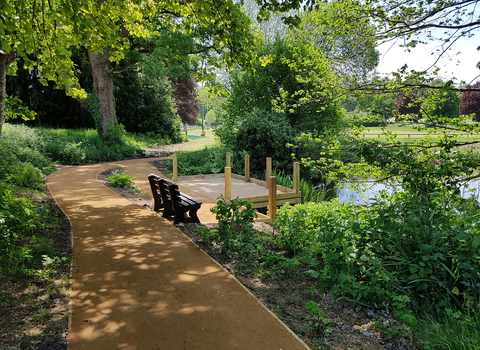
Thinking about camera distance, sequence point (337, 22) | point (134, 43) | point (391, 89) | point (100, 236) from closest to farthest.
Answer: point (391, 89) → point (337, 22) → point (100, 236) → point (134, 43)

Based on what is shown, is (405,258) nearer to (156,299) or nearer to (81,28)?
(156,299)

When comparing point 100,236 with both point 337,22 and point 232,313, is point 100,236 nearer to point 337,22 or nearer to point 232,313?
point 232,313

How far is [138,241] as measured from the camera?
20.0 ft

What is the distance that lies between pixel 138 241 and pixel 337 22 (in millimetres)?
5085

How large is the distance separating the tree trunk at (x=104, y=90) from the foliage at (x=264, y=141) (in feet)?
30.6

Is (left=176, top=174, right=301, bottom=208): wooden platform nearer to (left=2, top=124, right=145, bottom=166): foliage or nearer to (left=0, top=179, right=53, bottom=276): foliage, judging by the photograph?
(left=0, top=179, right=53, bottom=276): foliage

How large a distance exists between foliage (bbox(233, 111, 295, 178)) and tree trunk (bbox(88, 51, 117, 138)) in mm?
9322

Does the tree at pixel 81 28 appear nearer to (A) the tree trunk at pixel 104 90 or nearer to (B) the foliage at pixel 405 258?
(B) the foliage at pixel 405 258

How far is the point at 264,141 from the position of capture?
1574cm

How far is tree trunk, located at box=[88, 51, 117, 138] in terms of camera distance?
19.9 meters

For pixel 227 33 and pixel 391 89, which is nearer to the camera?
pixel 391 89

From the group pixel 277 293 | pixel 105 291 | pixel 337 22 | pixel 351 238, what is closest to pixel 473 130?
pixel 351 238

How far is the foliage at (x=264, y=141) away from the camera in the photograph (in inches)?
611

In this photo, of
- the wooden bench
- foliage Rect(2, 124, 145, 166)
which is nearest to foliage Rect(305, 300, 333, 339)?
the wooden bench
